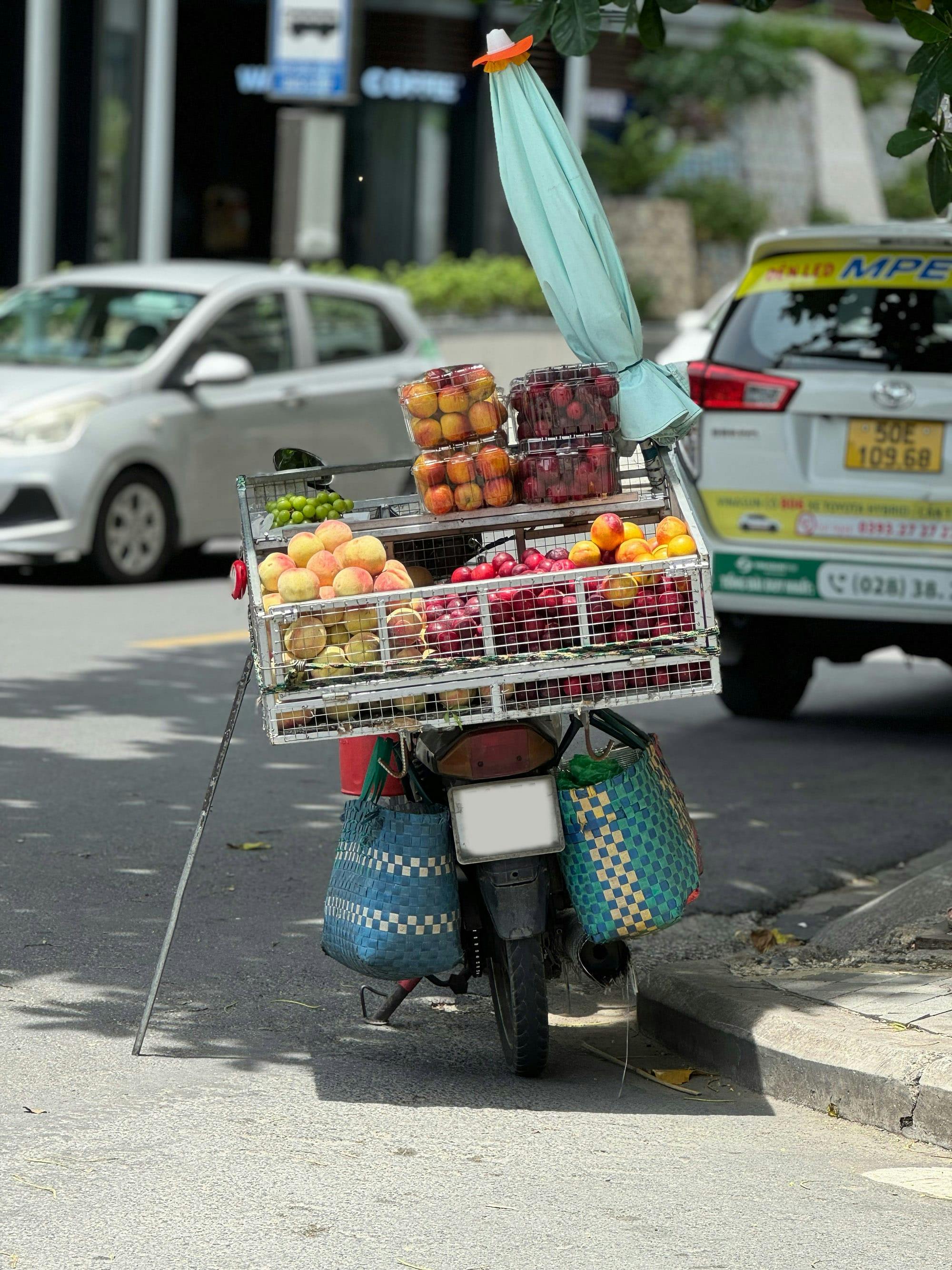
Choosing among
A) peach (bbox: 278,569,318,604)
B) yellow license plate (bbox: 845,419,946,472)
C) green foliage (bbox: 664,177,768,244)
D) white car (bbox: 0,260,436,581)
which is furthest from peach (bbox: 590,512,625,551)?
green foliage (bbox: 664,177,768,244)

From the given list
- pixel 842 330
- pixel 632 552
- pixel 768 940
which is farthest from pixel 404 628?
Answer: pixel 842 330

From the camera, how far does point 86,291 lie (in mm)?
12492

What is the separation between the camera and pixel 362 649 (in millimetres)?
4340

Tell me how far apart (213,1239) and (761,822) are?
407 centimetres

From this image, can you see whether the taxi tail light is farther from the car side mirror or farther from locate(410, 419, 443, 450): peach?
the car side mirror

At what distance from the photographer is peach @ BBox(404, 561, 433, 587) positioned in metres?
4.95

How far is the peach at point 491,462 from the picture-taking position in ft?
15.7

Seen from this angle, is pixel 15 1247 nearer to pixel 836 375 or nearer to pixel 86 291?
pixel 836 375

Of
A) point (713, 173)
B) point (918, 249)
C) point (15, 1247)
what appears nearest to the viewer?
point (15, 1247)

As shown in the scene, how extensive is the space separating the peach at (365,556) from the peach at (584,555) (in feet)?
1.42

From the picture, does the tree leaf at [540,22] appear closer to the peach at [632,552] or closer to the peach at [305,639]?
the peach at [632,552]

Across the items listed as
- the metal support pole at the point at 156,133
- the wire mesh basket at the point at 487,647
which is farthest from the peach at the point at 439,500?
the metal support pole at the point at 156,133

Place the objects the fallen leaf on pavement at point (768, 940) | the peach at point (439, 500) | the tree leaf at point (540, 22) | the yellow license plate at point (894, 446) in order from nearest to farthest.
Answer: the peach at point (439, 500)
the fallen leaf on pavement at point (768, 940)
the tree leaf at point (540, 22)
the yellow license plate at point (894, 446)

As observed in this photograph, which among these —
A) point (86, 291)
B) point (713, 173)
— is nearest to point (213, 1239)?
point (86, 291)
